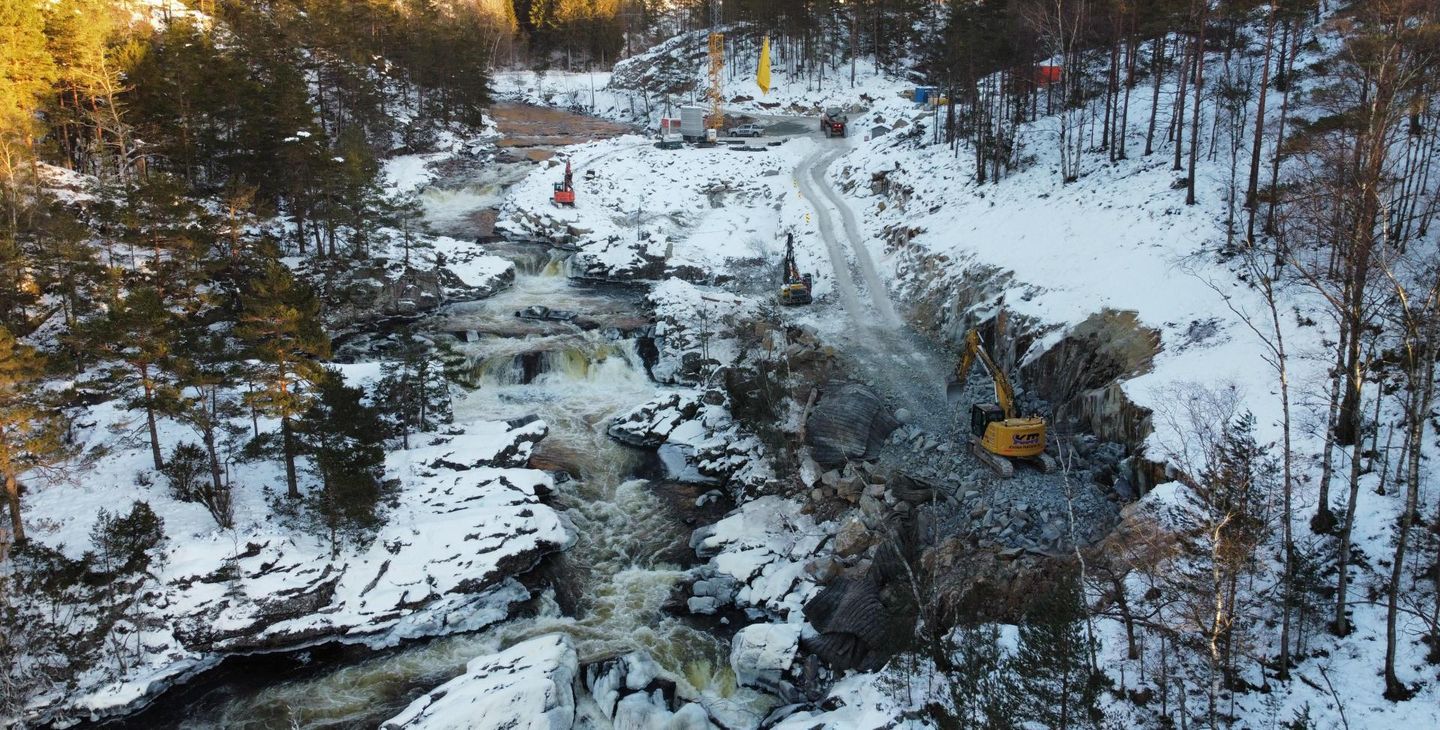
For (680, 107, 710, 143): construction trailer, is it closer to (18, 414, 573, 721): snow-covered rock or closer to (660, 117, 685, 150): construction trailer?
(660, 117, 685, 150): construction trailer

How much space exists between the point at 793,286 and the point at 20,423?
32.3 metres

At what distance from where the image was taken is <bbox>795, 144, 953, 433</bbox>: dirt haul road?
31.2m

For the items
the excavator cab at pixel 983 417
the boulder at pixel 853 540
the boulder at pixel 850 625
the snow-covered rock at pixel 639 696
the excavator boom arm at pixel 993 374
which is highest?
the excavator boom arm at pixel 993 374

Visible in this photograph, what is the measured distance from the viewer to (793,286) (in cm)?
4341

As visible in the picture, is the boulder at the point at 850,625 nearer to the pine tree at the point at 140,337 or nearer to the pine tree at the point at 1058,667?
the pine tree at the point at 1058,667

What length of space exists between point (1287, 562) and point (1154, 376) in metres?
10.0

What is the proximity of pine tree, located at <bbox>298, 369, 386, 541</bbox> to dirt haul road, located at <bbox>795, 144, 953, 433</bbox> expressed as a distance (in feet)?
60.9

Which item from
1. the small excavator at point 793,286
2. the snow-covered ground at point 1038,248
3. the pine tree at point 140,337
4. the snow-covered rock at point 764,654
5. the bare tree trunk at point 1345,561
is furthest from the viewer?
the small excavator at point 793,286

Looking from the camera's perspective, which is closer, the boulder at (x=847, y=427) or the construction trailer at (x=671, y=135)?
the boulder at (x=847, y=427)

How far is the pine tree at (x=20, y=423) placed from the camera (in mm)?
20656

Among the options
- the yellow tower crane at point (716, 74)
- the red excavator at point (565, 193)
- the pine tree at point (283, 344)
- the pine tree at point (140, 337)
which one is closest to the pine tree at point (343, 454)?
the pine tree at point (283, 344)

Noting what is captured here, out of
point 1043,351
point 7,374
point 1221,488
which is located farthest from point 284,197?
point 1221,488

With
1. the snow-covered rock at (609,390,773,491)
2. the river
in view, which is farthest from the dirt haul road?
the river

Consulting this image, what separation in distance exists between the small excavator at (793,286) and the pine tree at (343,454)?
24748mm
